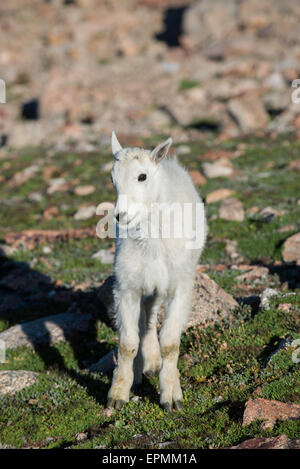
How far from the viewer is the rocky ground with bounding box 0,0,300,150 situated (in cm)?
4062

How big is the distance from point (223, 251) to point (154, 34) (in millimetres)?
54159

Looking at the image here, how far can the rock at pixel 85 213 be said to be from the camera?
2367 centimetres

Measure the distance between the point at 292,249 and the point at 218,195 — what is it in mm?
7298

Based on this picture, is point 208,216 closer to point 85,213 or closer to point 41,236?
point 85,213

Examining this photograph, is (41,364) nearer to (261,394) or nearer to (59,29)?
(261,394)

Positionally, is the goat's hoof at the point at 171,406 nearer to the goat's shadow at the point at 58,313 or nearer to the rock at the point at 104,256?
the goat's shadow at the point at 58,313

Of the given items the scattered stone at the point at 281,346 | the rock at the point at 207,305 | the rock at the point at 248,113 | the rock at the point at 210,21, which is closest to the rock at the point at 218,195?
the rock at the point at 207,305

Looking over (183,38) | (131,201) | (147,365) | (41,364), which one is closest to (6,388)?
(41,364)

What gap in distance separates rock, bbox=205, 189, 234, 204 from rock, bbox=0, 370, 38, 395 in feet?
43.5

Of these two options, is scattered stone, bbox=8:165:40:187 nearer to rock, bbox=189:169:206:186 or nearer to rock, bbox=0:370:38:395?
rock, bbox=189:169:206:186

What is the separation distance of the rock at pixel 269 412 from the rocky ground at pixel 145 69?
95.1 ft

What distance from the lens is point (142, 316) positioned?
10391 mm

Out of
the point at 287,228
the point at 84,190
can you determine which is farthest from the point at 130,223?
the point at 84,190

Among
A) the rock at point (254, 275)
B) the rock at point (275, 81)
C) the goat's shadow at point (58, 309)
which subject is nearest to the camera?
the goat's shadow at point (58, 309)
